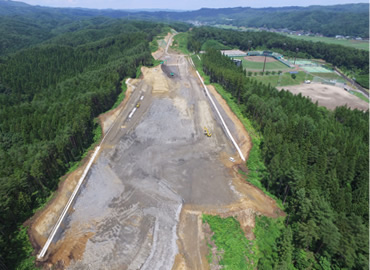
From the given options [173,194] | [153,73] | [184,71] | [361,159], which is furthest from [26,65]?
[361,159]

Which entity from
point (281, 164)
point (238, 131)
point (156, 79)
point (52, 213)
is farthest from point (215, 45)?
point (52, 213)

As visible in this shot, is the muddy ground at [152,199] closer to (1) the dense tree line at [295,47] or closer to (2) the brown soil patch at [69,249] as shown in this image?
(2) the brown soil patch at [69,249]

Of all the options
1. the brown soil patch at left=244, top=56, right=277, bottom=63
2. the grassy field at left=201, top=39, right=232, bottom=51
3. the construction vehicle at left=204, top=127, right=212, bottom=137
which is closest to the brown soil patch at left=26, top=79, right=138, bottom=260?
the construction vehicle at left=204, top=127, right=212, bottom=137

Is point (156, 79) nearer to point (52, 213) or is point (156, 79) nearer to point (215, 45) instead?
point (52, 213)

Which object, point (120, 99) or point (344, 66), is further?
point (344, 66)

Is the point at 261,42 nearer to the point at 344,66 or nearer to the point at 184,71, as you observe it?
the point at 344,66

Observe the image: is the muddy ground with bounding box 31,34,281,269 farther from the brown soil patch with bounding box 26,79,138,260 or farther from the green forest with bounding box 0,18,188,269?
the green forest with bounding box 0,18,188,269
